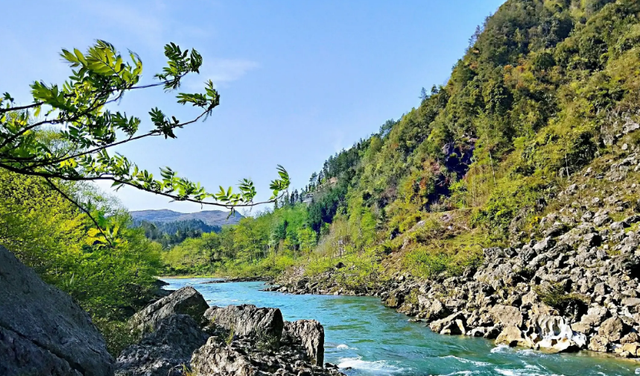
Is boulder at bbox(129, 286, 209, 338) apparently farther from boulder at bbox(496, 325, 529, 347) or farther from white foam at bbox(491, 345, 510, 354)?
boulder at bbox(496, 325, 529, 347)

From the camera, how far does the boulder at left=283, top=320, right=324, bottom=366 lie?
29.4 ft

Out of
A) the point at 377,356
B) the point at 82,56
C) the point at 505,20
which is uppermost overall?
the point at 505,20

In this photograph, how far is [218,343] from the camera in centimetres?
616

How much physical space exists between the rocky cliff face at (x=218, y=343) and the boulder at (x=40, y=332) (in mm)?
1989

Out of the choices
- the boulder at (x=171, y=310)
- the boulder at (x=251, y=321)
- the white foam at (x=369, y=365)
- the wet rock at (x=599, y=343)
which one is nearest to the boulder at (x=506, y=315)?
the wet rock at (x=599, y=343)

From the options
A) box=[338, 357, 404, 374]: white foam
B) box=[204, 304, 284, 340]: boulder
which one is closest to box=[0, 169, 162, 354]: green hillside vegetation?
box=[204, 304, 284, 340]: boulder

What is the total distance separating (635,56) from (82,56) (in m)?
61.9

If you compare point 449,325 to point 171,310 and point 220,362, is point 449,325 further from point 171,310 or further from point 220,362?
point 220,362

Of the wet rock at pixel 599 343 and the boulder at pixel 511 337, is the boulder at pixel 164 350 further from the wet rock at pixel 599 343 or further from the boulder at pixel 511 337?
the wet rock at pixel 599 343

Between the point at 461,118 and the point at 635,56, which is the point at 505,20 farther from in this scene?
the point at 635,56

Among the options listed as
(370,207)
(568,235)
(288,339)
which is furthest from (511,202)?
(370,207)

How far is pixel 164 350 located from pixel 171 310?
3.18 m

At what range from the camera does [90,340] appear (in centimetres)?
367

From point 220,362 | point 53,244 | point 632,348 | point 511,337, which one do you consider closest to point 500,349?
point 511,337
